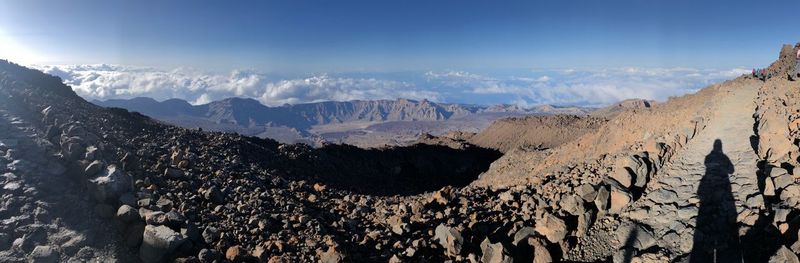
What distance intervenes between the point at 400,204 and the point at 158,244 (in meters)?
6.18

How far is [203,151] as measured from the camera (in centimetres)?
1628

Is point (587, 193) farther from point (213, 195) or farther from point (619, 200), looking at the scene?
Result: point (213, 195)

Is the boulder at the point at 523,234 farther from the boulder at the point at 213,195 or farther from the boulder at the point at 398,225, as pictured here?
the boulder at the point at 213,195

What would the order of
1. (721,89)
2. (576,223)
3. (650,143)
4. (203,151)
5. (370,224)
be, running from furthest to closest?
1. (721,89)
2. (203,151)
3. (650,143)
4. (370,224)
5. (576,223)

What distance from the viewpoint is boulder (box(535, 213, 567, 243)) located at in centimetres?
972

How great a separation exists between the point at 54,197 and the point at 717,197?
1548 centimetres

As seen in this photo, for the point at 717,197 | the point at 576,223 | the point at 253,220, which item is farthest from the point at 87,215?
the point at 717,197

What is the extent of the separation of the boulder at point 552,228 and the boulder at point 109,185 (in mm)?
9626

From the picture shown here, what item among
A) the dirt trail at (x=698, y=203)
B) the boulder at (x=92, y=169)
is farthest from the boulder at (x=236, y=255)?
the dirt trail at (x=698, y=203)

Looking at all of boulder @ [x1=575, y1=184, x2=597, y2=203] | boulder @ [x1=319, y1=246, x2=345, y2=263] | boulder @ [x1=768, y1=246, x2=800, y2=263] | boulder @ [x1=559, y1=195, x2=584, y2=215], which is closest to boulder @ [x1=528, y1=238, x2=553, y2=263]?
boulder @ [x1=559, y1=195, x2=584, y2=215]

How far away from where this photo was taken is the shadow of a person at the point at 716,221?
348 inches

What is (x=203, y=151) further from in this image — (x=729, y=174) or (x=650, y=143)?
(x=729, y=174)

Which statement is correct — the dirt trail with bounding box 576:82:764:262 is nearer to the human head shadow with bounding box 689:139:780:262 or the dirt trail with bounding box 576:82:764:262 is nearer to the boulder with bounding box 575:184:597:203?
the human head shadow with bounding box 689:139:780:262

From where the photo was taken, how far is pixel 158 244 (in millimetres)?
8250
